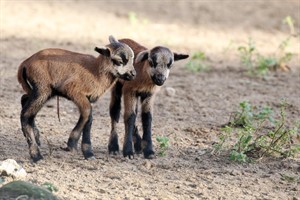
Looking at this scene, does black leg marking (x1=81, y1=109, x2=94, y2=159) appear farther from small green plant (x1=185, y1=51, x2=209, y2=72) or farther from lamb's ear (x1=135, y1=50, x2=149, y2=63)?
small green plant (x1=185, y1=51, x2=209, y2=72)

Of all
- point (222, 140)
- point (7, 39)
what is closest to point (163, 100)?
point (222, 140)

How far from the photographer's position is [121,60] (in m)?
Result: 7.64

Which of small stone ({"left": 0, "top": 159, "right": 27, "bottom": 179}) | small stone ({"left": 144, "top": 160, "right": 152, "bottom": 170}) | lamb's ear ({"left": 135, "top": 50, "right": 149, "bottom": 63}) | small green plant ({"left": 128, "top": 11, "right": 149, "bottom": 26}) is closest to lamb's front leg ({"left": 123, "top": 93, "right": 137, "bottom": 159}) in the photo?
small stone ({"left": 144, "top": 160, "right": 152, "bottom": 170})

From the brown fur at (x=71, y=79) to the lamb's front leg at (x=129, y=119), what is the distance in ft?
1.00

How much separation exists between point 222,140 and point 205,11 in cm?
796

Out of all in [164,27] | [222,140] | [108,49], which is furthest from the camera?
[164,27]

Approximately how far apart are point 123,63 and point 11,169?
4.99 feet

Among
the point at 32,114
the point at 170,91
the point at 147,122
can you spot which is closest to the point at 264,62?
the point at 170,91

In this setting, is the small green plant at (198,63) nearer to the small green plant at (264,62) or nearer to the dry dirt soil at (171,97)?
the dry dirt soil at (171,97)

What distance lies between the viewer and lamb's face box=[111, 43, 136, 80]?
764 cm

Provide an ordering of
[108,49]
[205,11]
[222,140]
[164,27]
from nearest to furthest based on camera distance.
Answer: [108,49] → [222,140] → [164,27] → [205,11]

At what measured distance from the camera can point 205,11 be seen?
624 inches

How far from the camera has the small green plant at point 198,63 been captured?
12109mm

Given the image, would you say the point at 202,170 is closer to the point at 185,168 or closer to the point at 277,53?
the point at 185,168
